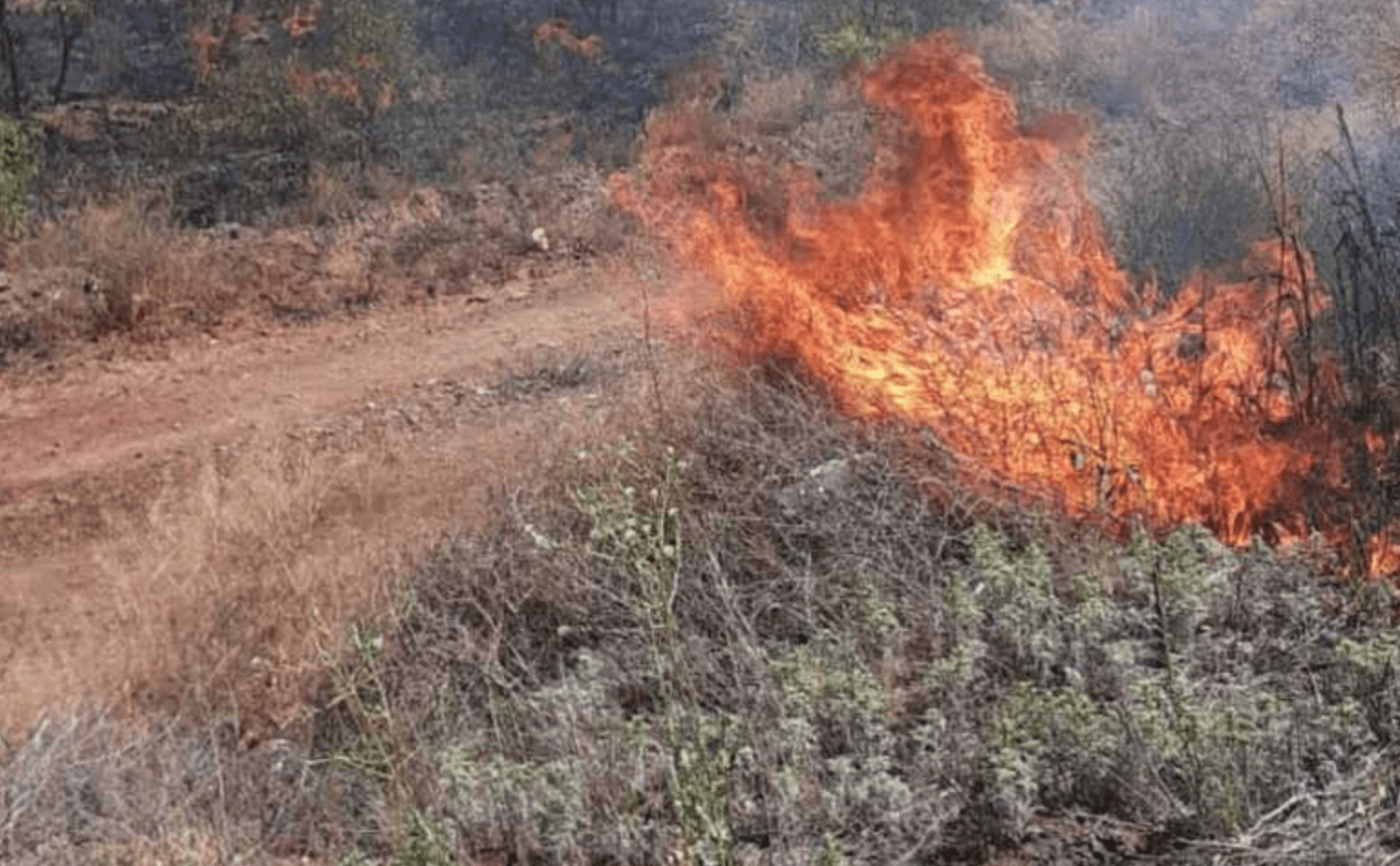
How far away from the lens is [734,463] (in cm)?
595

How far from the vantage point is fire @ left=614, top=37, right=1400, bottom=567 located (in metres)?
5.18

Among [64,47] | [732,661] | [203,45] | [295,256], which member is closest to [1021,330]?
[732,661]

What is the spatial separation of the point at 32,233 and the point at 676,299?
506 cm

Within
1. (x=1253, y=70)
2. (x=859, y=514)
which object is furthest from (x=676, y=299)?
(x=1253, y=70)

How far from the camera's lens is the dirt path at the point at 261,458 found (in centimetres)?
619

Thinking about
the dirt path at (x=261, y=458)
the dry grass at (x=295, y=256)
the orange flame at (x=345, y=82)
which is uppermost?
the orange flame at (x=345, y=82)

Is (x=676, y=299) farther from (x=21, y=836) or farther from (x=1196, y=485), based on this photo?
(x=21, y=836)

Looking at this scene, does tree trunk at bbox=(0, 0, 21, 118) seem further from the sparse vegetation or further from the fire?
the fire

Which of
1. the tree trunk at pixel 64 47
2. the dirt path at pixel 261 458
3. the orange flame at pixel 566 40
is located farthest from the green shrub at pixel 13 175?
the orange flame at pixel 566 40

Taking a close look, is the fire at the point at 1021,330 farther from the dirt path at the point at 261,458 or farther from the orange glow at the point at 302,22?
the orange glow at the point at 302,22

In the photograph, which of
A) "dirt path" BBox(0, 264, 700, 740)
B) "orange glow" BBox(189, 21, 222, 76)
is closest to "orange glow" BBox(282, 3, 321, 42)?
"orange glow" BBox(189, 21, 222, 76)

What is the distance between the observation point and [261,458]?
7.82 meters

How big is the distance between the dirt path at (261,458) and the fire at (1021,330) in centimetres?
156

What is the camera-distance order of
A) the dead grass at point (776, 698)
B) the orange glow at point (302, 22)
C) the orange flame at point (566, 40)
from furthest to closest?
the orange flame at point (566, 40) → the orange glow at point (302, 22) → the dead grass at point (776, 698)
